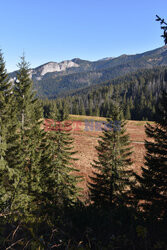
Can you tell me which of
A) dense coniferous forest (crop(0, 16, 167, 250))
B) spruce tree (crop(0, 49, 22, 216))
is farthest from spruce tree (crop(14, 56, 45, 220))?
spruce tree (crop(0, 49, 22, 216))

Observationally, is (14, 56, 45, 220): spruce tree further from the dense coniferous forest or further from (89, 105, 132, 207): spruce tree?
(89, 105, 132, 207): spruce tree

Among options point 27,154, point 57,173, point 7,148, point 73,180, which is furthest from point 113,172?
point 7,148

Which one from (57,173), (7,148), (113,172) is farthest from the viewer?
(7,148)

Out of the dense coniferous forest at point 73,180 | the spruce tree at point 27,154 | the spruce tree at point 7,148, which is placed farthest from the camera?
the spruce tree at point 7,148

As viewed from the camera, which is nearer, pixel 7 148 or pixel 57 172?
pixel 57 172

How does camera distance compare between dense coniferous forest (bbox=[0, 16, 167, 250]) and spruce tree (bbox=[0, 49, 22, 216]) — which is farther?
spruce tree (bbox=[0, 49, 22, 216])

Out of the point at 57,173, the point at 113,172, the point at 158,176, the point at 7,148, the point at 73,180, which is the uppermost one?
the point at 7,148

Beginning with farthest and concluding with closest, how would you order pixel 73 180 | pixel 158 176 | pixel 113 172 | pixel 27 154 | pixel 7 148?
pixel 73 180
pixel 7 148
pixel 113 172
pixel 27 154
pixel 158 176

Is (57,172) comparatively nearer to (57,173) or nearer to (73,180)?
(57,173)

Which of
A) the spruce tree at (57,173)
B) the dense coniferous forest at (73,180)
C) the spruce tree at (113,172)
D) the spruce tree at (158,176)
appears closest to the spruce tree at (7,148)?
the dense coniferous forest at (73,180)

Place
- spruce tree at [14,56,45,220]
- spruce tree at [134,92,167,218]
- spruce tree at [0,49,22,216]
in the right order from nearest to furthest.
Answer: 1. spruce tree at [134,92,167,218]
2. spruce tree at [14,56,45,220]
3. spruce tree at [0,49,22,216]

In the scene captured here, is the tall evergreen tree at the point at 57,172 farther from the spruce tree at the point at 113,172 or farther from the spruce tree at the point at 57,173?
the spruce tree at the point at 113,172

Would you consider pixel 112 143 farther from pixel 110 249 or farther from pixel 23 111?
pixel 23 111

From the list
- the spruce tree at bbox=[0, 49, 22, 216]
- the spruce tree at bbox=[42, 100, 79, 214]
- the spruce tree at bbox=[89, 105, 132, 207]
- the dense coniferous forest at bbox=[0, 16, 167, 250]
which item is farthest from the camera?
the spruce tree at bbox=[42, 100, 79, 214]
